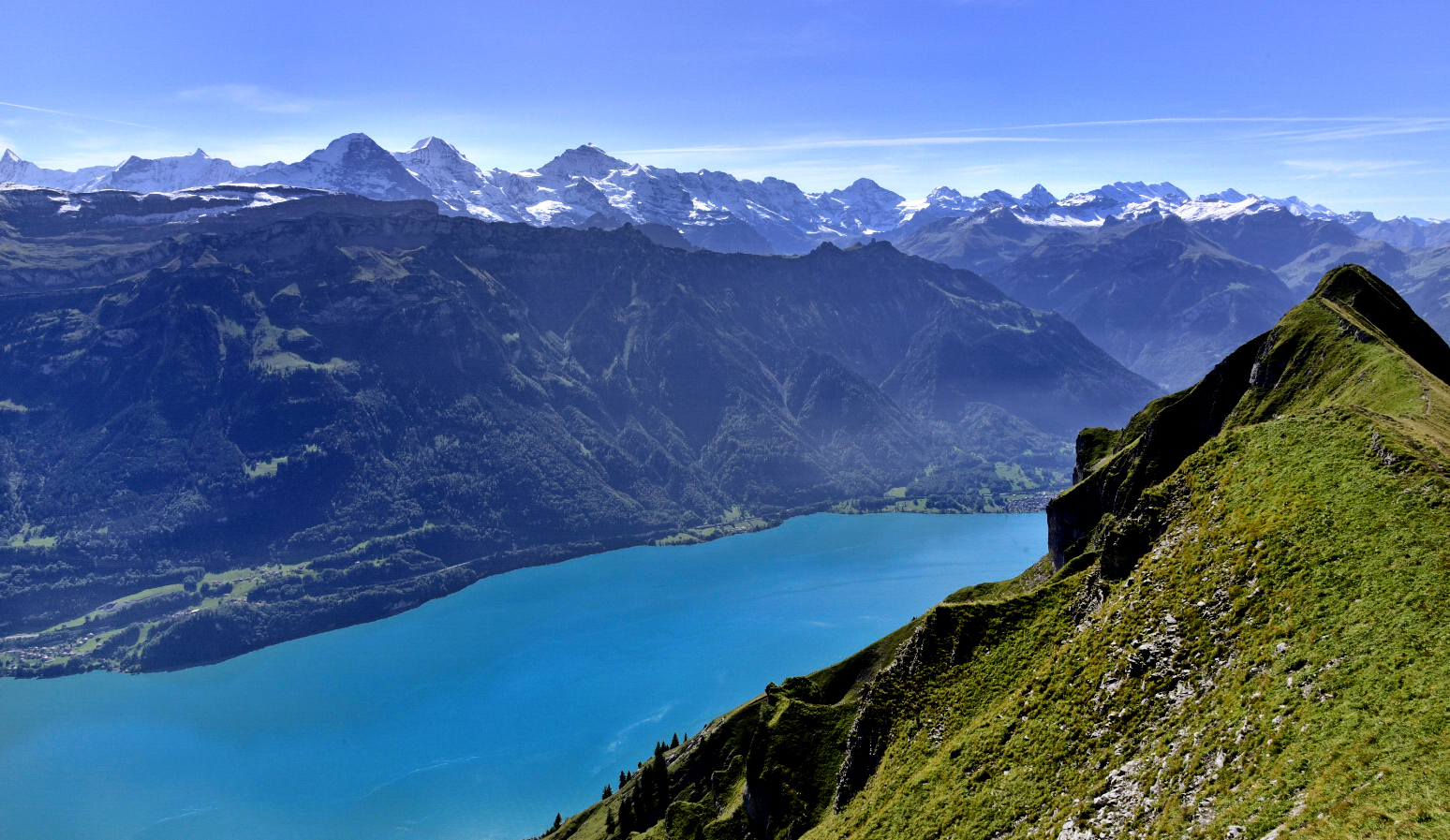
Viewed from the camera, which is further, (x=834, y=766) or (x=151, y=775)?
(x=151, y=775)

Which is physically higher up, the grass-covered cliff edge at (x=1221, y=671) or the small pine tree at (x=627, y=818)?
the grass-covered cliff edge at (x=1221, y=671)

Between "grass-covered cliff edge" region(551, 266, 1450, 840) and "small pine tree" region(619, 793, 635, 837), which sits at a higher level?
"grass-covered cliff edge" region(551, 266, 1450, 840)

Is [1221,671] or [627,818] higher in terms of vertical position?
[1221,671]

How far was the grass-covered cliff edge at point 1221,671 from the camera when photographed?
79.2 ft

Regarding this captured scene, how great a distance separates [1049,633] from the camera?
45344 millimetres

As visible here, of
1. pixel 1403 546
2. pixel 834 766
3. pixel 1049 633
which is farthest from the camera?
pixel 834 766

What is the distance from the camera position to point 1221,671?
30703 mm

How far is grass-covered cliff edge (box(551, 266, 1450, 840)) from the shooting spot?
2412 centimetres

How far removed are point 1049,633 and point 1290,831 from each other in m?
23.5

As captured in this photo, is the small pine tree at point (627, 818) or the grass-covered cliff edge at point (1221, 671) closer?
the grass-covered cliff edge at point (1221, 671)

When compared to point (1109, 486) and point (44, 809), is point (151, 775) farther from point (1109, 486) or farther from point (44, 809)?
point (1109, 486)

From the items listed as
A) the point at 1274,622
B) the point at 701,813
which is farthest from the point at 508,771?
the point at 1274,622

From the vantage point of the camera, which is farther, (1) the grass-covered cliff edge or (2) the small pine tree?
(2) the small pine tree

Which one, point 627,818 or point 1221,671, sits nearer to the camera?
point 1221,671
